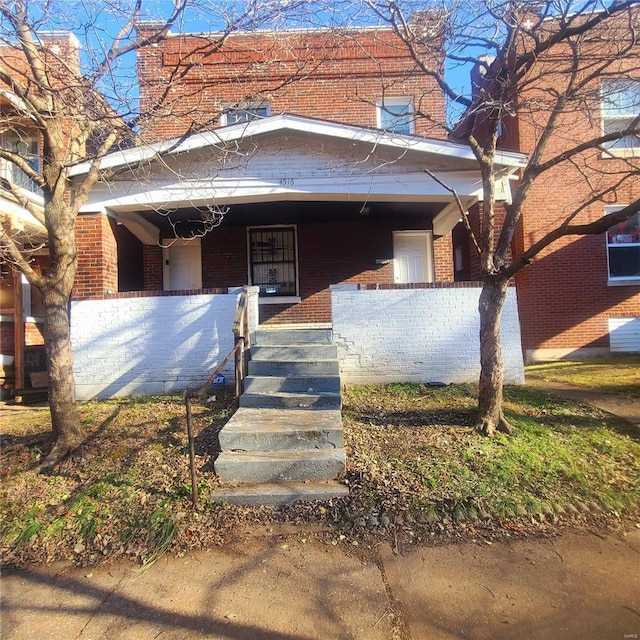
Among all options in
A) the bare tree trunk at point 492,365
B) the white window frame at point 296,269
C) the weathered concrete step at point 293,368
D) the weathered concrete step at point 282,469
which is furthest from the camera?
the white window frame at point 296,269

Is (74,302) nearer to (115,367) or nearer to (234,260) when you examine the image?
(115,367)

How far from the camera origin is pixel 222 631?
8.34 ft

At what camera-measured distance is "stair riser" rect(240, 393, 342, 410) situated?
17.6 ft

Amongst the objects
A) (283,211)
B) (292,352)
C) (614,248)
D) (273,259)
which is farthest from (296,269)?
(614,248)

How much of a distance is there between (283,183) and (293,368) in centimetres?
322

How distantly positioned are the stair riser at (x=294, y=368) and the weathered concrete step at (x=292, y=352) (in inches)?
7.2

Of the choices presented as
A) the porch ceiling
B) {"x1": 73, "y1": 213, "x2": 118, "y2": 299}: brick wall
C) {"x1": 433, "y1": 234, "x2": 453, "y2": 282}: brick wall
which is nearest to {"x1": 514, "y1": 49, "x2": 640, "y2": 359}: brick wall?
{"x1": 433, "y1": 234, "x2": 453, "y2": 282}: brick wall

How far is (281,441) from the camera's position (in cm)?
445

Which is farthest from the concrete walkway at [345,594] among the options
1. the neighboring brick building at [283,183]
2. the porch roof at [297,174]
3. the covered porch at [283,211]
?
the porch roof at [297,174]

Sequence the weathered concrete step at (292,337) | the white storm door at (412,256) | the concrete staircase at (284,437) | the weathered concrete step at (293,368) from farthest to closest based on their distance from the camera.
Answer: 1. the white storm door at (412,256)
2. the weathered concrete step at (292,337)
3. the weathered concrete step at (293,368)
4. the concrete staircase at (284,437)

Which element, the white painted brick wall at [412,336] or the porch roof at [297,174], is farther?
the porch roof at [297,174]

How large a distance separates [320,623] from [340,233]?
8080mm

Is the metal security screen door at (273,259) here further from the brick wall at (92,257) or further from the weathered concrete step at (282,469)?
the weathered concrete step at (282,469)

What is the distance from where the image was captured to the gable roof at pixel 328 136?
681 centimetres
